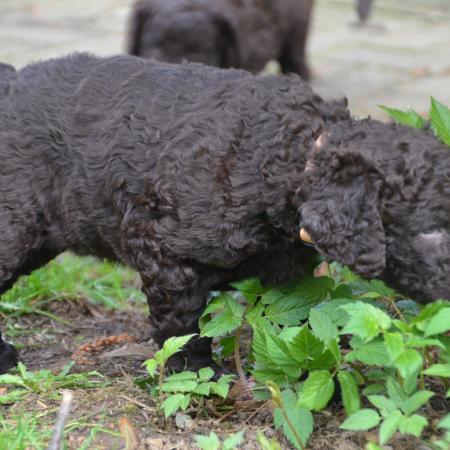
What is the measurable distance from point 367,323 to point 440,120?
44.2 inches

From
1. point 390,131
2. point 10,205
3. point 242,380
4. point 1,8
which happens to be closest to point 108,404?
point 242,380

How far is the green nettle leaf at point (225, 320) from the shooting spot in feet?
11.1

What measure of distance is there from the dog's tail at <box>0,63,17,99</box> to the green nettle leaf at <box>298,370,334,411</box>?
1831mm

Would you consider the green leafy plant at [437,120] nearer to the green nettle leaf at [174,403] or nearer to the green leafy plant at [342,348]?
the green leafy plant at [342,348]

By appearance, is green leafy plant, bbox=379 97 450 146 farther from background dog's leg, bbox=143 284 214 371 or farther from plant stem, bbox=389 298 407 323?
background dog's leg, bbox=143 284 214 371

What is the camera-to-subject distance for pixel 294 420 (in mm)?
3090

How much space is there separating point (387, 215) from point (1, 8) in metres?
8.83

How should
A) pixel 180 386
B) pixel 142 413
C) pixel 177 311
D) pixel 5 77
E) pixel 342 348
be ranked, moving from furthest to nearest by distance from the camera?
pixel 5 77, pixel 342 348, pixel 177 311, pixel 142 413, pixel 180 386

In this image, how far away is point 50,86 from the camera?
3.91 meters

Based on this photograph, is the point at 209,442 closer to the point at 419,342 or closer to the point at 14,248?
the point at 419,342

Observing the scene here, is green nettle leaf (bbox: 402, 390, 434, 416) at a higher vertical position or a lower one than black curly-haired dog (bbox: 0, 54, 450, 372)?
lower

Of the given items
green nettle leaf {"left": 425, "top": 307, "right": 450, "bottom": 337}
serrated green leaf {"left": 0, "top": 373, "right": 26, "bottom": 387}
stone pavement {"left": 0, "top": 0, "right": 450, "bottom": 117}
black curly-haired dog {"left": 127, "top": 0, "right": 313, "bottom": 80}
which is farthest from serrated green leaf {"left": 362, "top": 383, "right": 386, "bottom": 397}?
stone pavement {"left": 0, "top": 0, "right": 450, "bottom": 117}

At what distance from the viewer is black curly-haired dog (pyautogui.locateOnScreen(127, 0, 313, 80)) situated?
6.99 meters

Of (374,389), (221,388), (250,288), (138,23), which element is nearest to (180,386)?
(221,388)
